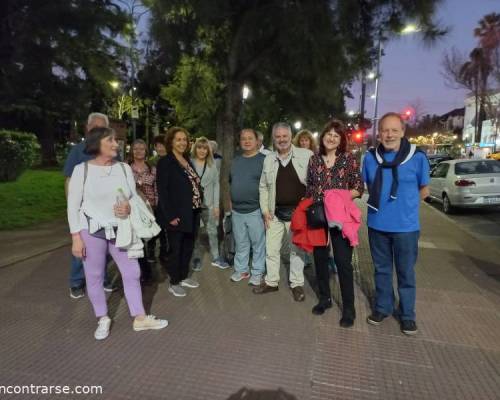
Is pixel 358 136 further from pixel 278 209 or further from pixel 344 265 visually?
pixel 344 265

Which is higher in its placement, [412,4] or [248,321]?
[412,4]

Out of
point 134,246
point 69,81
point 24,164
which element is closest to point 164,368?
point 134,246

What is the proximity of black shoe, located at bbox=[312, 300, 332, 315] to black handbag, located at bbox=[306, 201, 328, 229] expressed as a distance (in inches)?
31.0

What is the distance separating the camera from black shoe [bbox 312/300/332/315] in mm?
3981

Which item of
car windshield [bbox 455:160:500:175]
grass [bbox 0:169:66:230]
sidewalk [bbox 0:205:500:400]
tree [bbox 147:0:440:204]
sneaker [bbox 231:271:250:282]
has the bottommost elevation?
sidewalk [bbox 0:205:500:400]

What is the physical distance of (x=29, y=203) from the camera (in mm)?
10836

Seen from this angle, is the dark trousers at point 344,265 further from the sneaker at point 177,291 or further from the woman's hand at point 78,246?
the woman's hand at point 78,246

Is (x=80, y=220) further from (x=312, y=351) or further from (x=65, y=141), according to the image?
(x=65, y=141)

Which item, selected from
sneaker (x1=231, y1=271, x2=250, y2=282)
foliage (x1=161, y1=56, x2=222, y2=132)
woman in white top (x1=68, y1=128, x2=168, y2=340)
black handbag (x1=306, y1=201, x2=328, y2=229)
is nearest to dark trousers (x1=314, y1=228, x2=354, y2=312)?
black handbag (x1=306, y1=201, x2=328, y2=229)

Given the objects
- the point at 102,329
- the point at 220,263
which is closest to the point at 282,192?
the point at 220,263

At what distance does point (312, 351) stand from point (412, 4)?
550 centimetres

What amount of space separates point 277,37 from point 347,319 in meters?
4.88

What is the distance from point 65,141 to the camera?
3609cm

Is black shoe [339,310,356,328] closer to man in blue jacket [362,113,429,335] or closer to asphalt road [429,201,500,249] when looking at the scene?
man in blue jacket [362,113,429,335]
